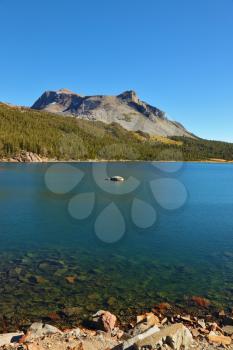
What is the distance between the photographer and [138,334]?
22844 millimetres

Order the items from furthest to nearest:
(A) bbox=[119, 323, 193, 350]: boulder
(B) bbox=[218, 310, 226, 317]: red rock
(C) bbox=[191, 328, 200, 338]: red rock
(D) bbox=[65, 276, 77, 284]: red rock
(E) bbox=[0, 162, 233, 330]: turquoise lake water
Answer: (D) bbox=[65, 276, 77, 284]: red rock → (E) bbox=[0, 162, 233, 330]: turquoise lake water → (B) bbox=[218, 310, 226, 317]: red rock → (C) bbox=[191, 328, 200, 338]: red rock → (A) bbox=[119, 323, 193, 350]: boulder

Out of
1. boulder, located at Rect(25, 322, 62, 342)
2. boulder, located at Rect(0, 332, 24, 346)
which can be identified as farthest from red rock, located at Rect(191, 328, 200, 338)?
boulder, located at Rect(0, 332, 24, 346)

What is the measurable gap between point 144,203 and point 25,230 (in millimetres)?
38840

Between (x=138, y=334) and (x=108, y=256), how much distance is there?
21.7 metres

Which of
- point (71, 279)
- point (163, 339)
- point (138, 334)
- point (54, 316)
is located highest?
point (163, 339)

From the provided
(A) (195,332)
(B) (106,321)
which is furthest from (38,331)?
(A) (195,332)

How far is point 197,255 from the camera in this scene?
45.6 metres

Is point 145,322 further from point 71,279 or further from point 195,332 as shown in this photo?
point 71,279

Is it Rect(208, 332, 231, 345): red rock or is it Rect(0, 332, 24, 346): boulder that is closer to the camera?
Rect(0, 332, 24, 346): boulder

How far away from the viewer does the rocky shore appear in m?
20.1

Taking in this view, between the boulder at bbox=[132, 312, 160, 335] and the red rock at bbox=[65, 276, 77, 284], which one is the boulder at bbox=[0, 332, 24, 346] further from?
the red rock at bbox=[65, 276, 77, 284]

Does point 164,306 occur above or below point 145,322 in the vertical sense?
below

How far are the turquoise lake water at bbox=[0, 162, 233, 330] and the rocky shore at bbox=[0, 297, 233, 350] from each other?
101 inches

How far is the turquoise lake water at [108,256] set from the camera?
31.8 meters
